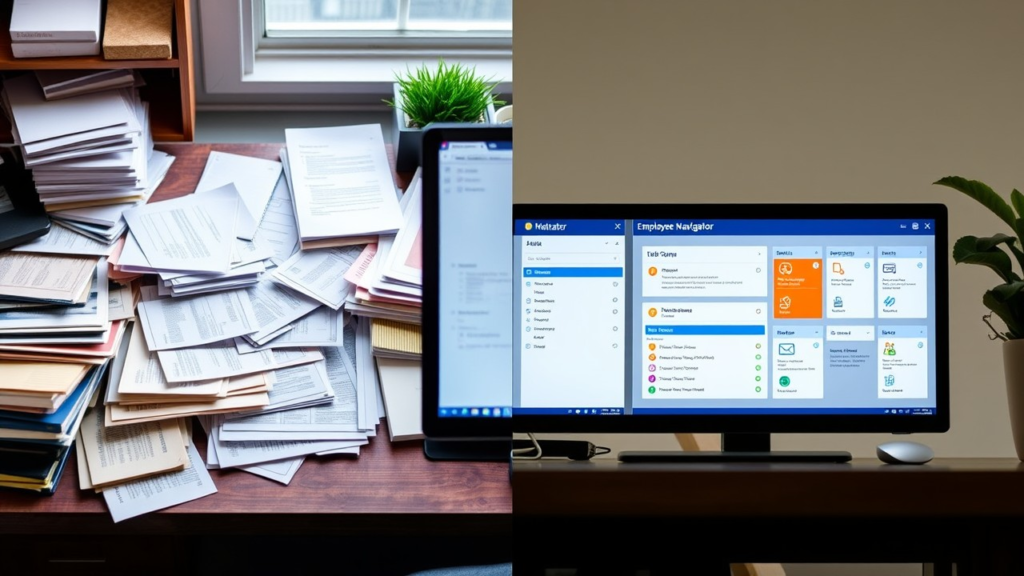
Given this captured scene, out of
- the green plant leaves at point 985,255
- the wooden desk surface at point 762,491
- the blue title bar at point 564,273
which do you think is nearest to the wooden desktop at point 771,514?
the wooden desk surface at point 762,491

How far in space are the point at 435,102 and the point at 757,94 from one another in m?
0.58

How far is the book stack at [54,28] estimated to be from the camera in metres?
0.87

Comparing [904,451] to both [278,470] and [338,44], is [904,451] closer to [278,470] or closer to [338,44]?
[278,470]

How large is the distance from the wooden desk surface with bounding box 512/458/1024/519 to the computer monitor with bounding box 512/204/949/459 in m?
0.41

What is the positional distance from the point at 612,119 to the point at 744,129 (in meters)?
0.04

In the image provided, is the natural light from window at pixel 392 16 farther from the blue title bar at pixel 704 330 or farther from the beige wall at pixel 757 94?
the blue title bar at pixel 704 330

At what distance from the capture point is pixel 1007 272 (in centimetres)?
31

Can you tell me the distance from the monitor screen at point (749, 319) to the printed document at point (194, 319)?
1.20 feet

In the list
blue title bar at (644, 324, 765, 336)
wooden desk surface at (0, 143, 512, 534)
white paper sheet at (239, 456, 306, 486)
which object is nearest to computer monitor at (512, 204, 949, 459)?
blue title bar at (644, 324, 765, 336)

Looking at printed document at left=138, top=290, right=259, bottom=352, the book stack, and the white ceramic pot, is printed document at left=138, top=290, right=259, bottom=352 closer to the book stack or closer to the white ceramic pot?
the book stack

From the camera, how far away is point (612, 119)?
25cm

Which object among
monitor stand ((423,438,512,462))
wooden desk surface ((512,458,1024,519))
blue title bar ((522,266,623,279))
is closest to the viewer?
wooden desk surface ((512,458,1024,519))

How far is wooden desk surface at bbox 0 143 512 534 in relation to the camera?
25.9 inches

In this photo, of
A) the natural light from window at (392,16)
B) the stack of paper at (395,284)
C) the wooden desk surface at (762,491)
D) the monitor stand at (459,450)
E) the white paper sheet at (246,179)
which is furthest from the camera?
the white paper sheet at (246,179)
